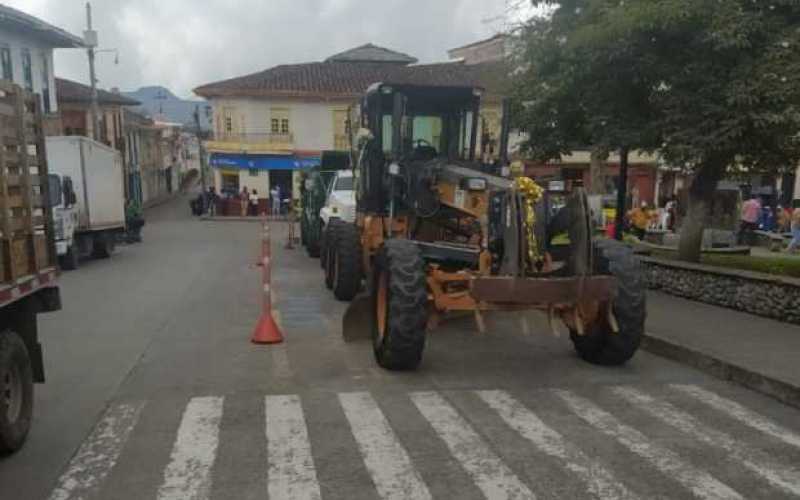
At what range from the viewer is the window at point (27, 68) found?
99.0 ft

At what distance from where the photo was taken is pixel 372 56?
199 feet

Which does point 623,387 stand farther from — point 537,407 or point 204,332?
point 204,332

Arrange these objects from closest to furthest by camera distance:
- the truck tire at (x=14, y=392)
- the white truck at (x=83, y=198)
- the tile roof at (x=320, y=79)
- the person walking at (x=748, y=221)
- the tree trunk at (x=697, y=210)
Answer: the truck tire at (x=14, y=392) < the tree trunk at (x=697, y=210) < the white truck at (x=83, y=198) < the person walking at (x=748, y=221) < the tile roof at (x=320, y=79)

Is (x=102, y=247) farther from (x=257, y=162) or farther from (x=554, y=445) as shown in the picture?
(x=257, y=162)

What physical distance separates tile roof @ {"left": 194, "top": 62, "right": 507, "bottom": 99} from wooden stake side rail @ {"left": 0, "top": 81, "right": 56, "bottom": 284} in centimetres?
4032

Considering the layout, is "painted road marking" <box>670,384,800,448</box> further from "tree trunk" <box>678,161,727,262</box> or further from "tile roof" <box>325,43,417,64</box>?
"tile roof" <box>325,43,417,64</box>

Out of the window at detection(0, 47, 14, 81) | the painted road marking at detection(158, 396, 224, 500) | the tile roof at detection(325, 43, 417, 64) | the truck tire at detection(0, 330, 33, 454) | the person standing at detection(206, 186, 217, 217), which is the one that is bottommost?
the person standing at detection(206, 186, 217, 217)

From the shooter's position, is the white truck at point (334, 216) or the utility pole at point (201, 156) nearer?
the white truck at point (334, 216)

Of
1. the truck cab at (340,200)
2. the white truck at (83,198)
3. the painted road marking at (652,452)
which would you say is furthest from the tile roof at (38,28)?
the painted road marking at (652,452)

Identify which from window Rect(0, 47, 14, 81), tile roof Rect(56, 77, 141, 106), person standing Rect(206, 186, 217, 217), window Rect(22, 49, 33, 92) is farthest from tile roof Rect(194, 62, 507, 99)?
window Rect(0, 47, 14, 81)

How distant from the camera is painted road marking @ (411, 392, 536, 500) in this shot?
477 cm

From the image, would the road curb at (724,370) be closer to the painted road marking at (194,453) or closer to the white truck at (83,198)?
the painted road marking at (194,453)

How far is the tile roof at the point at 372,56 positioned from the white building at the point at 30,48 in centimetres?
2797

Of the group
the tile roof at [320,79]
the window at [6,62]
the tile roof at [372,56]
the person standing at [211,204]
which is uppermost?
the tile roof at [372,56]
